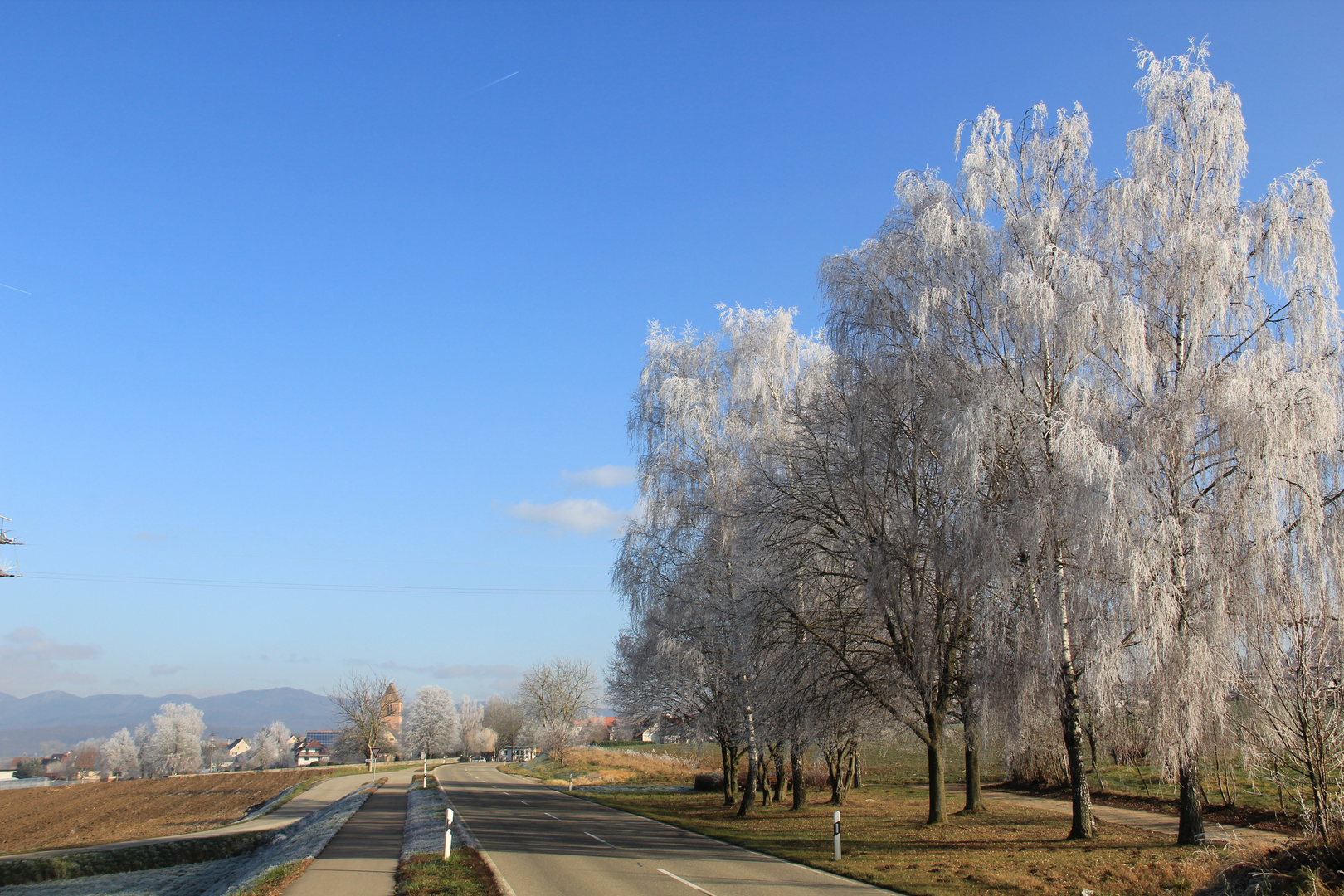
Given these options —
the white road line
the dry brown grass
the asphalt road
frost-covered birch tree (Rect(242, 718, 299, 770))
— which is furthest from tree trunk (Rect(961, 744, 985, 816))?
frost-covered birch tree (Rect(242, 718, 299, 770))

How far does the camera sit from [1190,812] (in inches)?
582

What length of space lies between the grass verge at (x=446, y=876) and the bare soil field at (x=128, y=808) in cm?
2376

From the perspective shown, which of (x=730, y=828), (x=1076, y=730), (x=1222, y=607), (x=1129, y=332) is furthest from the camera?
(x=730, y=828)

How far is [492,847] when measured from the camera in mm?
18062

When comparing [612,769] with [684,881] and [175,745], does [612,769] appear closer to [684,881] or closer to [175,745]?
[684,881]

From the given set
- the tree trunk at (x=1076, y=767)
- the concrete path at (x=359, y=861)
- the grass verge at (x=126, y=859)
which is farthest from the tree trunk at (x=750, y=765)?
the grass verge at (x=126, y=859)

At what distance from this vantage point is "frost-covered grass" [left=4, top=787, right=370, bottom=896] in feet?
64.1

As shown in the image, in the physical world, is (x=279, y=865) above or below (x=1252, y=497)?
below

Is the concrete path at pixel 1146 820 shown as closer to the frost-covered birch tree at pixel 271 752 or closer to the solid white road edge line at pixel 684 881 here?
the solid white road edge line at pixel 684 881

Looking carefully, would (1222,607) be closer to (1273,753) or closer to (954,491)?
(1273,753)

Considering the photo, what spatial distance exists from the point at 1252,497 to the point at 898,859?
28.8ft

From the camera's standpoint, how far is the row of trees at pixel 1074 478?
13164 millimetres

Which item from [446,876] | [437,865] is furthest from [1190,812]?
[437,865]

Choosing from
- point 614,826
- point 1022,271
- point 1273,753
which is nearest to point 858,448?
point 1022,271
